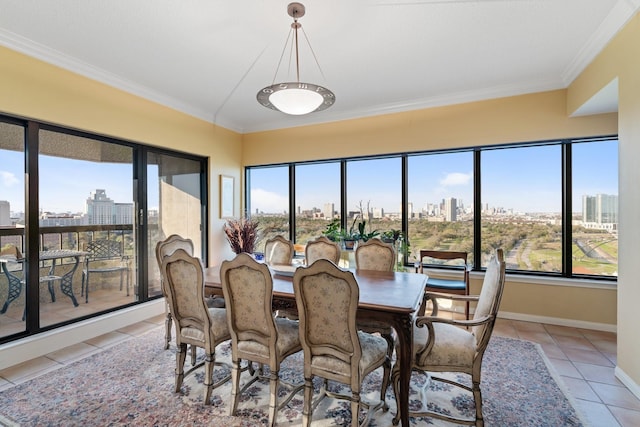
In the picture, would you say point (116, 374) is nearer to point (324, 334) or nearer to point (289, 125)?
point (324, 334)

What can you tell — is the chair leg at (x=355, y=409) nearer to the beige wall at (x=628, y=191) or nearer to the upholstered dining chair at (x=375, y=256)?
the upholstered dining chair at (x=375, y=256)

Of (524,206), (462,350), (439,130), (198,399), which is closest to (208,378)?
(198,399)

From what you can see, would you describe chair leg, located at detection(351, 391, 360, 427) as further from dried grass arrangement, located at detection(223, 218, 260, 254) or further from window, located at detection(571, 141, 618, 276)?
window, located at detection(571, 141, 618, 276)

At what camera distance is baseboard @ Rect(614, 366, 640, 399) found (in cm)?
230

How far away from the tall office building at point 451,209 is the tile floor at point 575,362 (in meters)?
1.41

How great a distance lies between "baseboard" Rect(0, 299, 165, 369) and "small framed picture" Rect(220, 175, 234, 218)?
169cm

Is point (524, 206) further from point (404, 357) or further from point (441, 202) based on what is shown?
point (404, 357)

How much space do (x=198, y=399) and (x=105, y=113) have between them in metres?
3.11

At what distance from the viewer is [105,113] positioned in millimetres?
3451

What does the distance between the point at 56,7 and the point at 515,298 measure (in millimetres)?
5333

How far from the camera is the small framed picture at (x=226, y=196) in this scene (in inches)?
202

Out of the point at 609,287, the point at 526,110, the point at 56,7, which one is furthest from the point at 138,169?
the point at 609,287

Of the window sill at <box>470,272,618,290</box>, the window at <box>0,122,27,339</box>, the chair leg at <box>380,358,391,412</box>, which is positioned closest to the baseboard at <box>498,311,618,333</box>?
the window sill at <box>470,272,618,290</box>

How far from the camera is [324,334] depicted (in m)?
1.83
